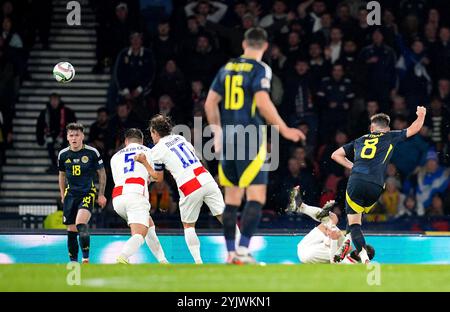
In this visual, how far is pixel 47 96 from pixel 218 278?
1195cm

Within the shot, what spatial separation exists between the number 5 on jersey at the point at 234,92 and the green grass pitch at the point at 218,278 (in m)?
1.59

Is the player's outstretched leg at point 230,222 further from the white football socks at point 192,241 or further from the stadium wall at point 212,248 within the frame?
the stadium wall at point 212,248

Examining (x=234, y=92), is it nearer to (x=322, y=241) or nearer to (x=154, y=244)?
(x=154, y=244)

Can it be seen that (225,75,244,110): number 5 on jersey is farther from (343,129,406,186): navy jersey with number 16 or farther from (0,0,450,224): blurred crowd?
(0,0,450,224): blurred crowd

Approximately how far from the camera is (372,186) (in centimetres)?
1457

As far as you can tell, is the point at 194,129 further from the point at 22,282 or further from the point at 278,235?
the point at 22,282

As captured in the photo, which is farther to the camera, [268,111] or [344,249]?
[344,249]

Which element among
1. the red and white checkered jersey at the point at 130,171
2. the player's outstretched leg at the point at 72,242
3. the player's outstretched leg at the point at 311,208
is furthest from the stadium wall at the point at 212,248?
the red and white checkered jersey at the point at 130,171

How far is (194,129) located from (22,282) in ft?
29.5

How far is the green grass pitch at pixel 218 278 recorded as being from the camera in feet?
37.5

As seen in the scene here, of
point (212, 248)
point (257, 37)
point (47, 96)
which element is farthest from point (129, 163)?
point (47, 96)

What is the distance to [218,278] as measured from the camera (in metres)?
11.6

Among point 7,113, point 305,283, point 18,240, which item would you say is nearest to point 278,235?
point 18,240

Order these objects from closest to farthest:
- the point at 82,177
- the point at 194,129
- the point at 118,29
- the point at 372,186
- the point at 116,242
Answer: the point at 372,186
the point at 82,177
the point at 116,242
the point at 194,129
the point at 118,29
